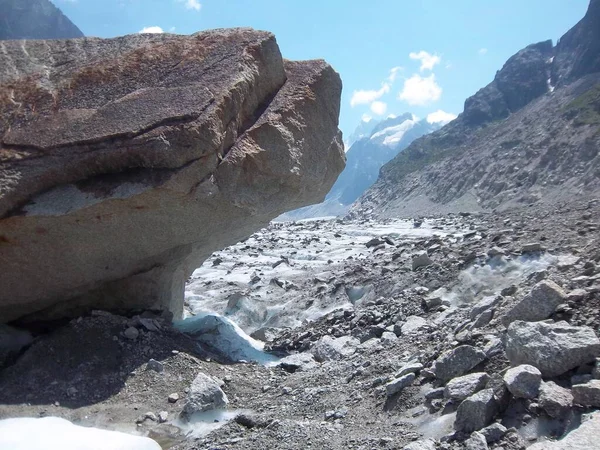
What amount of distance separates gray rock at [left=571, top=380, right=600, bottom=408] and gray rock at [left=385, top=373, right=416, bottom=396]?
165cm

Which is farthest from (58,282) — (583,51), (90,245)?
(583,51)

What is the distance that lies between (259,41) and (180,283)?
174 inches

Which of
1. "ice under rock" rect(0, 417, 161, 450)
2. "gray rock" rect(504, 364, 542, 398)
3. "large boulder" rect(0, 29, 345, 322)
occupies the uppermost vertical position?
"large boulder" rect(0, 29, 345, 322)

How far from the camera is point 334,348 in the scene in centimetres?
786

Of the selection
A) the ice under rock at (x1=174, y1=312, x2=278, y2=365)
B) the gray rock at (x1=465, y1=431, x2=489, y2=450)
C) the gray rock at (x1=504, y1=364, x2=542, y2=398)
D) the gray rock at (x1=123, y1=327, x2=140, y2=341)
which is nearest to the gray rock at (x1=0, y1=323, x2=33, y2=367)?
the gray rock at (x1=123, y1=327, x2=140, y2=341)

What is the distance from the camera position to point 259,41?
7.66m

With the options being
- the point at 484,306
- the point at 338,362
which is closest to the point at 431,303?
the point at 484,306

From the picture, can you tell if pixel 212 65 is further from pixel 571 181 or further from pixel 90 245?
pixel 571 181

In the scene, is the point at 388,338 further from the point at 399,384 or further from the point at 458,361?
the point at 458,361

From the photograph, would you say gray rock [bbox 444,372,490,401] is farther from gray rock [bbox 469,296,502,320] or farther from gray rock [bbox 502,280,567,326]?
gray rock [bbox 469,296,502,320]

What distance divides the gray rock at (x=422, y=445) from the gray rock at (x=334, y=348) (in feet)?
11.6

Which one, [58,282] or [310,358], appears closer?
[58,282]

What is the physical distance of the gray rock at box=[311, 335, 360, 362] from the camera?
768 centimetres

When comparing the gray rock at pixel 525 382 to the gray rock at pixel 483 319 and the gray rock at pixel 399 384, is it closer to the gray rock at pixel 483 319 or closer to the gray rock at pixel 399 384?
the gray rock at pixel 399 384
